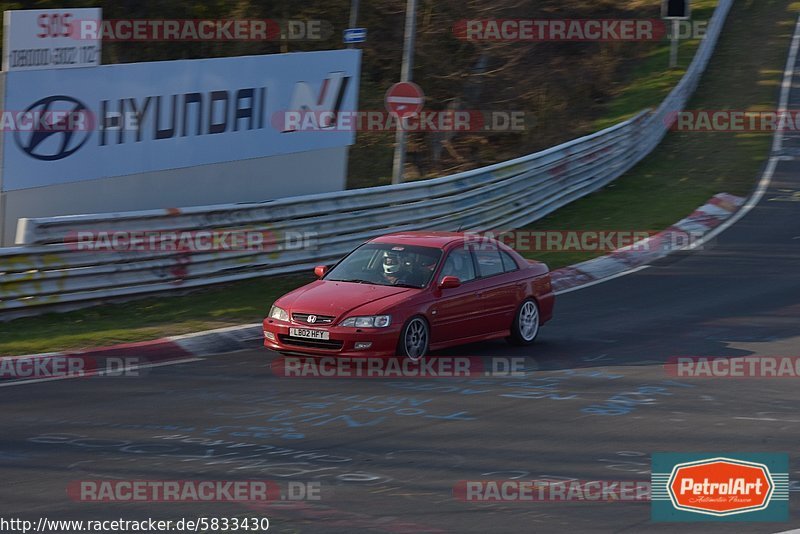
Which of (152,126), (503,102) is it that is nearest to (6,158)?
(152,126)

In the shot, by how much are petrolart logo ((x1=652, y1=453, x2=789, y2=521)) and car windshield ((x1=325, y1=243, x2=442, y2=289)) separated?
445 centimetres

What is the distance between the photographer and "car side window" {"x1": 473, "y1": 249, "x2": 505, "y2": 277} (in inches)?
503

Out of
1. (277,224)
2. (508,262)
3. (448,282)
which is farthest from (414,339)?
(277,224)

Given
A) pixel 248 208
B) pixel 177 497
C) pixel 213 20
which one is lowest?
pixel 177 497

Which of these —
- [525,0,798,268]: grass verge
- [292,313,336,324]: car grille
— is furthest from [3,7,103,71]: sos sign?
[525,0,798,268]: grass verge

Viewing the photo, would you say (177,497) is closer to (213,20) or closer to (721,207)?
(721,207)

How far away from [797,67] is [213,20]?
1904cm

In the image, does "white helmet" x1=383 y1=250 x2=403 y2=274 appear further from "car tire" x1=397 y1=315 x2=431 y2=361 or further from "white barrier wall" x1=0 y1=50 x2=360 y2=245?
"white barrier wall" x1=0 y1=50 x2=360 y2=245

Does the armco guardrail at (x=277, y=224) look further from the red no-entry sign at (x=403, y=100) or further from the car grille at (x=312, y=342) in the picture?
the car grille at (x=312, y=342)

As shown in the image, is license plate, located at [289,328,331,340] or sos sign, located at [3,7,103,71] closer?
license plate, located at [289,328,331,340]

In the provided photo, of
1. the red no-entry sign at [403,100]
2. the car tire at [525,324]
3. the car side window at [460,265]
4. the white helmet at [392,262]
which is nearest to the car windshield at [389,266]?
the white helmet at [392,262]

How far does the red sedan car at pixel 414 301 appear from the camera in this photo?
11305mm

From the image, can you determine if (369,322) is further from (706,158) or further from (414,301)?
(706,158)

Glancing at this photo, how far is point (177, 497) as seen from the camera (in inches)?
273
